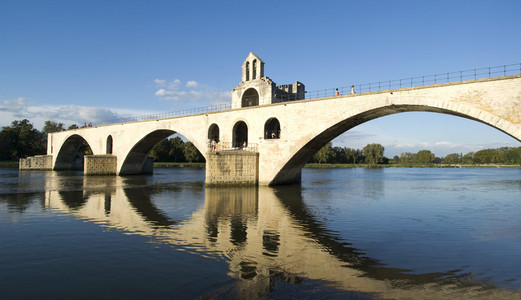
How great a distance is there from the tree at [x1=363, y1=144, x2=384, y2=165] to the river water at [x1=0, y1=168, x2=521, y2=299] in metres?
89.2

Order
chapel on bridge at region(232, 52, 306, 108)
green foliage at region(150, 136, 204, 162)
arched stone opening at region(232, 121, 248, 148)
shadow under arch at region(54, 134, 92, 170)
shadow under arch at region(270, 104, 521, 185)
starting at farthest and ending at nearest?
green foliage at region(150, 136, 204, 162), shadow under arch at region(54, 134, 92, 170), arched stone opening at region(232, 121, 248, 148), chapel on bridge at region(232, 52, 306, 108), shadow under arch at region(270, 104, 521, 185)

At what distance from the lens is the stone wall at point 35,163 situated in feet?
183

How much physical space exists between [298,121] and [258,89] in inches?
282

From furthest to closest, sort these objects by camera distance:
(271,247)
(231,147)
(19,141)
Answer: (19,141)
(231,147)
(271,247)

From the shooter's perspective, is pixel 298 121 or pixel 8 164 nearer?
pixel 298 121

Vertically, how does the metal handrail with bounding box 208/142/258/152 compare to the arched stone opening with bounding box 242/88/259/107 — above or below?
below

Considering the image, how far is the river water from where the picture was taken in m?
5.96

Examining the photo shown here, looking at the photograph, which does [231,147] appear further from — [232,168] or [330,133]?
[330,133]

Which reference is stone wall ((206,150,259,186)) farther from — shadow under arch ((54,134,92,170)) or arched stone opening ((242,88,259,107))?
shadow under arch ((54,134,92,170))

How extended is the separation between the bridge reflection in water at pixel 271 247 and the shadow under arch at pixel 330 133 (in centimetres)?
935

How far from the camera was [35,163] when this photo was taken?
55.8 metres

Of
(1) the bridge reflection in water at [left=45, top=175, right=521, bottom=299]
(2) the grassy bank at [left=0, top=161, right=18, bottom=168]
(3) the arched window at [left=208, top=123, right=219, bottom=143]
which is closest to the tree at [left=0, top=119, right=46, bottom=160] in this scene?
(2) the grassy bank at [left=0, top=161, right=18, bottom=168]

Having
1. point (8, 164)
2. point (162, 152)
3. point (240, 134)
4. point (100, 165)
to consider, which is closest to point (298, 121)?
point (240, 134)

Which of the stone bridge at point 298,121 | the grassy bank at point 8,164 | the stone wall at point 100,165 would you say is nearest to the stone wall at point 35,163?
the grassy bank at point 8,164
